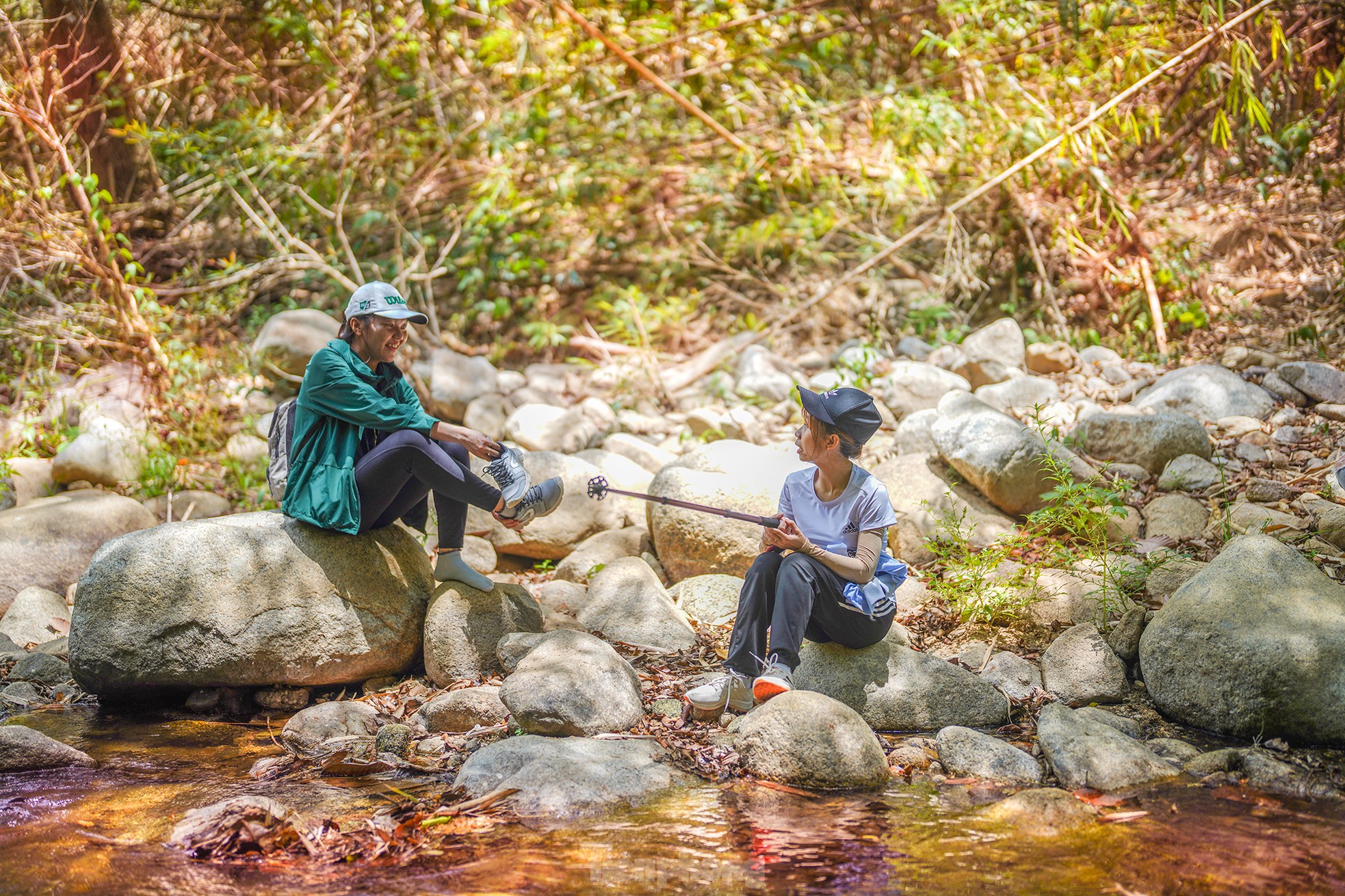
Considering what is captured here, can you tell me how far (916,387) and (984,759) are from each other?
376cm

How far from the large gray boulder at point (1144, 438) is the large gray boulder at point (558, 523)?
297 centimetres

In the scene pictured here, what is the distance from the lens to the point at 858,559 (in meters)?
3.63

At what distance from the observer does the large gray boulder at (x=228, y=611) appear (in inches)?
156

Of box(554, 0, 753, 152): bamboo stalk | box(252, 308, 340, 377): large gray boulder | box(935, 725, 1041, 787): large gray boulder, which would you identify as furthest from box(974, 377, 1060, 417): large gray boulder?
box(252, 308, 340, 377): large gray boulder

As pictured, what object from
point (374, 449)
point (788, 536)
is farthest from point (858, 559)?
point (374, 449)

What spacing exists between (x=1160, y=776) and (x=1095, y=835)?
0.52 metres

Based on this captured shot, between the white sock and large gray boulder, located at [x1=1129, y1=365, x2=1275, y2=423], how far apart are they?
434cm

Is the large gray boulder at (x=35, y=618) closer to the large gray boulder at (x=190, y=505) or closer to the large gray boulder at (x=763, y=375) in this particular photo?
the large gray boulder at (x=190, y=505)

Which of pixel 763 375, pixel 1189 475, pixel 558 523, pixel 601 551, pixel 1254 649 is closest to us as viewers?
pixel 1254 649

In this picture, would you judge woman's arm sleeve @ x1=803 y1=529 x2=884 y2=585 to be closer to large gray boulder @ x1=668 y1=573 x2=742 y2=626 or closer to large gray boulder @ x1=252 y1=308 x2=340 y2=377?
large gray boulder @ x1=668 y1=573 x2=742 y2=626

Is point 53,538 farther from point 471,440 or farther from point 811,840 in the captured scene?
point 811,840

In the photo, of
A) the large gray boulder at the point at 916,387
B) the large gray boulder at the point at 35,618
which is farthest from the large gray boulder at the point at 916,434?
the large gray boulder at the point at 35,618

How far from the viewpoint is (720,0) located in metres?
8.54

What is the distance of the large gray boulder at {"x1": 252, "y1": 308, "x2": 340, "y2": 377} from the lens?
772cm
